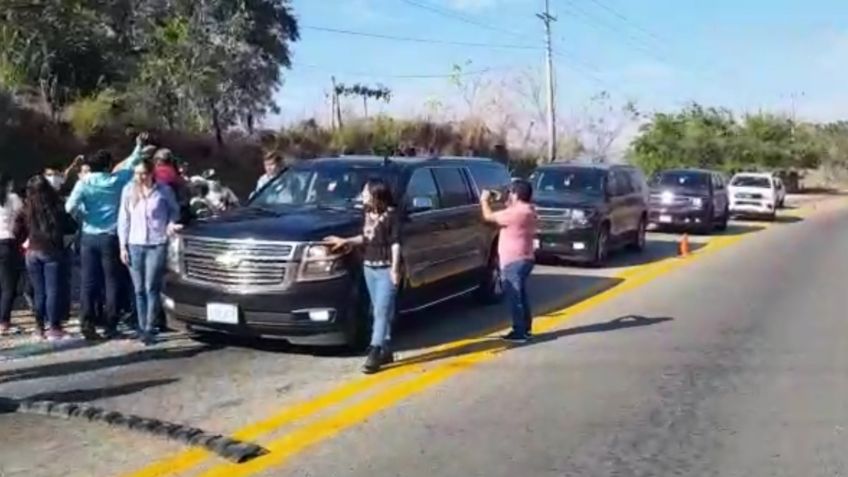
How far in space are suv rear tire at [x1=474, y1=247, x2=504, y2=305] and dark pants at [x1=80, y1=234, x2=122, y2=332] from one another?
4.36 meters

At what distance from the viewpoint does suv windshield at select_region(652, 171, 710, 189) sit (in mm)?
28656

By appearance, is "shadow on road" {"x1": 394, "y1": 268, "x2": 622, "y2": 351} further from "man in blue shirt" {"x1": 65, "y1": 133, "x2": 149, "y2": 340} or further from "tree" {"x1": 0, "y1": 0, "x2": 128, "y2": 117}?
"tree" {"x1": 0, "y1": 0, "x2": 128, "y2": 117}

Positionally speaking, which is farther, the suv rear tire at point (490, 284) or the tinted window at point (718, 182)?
the tinted window at point (718, 182)

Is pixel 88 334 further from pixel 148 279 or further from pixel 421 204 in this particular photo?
pixel 421 204

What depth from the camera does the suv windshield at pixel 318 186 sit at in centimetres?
1083

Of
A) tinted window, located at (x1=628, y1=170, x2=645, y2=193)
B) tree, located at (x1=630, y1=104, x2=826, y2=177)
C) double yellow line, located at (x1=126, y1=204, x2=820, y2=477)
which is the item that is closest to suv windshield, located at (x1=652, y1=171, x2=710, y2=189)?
tinted window, located at (x1=628, y1=170, x2=645, y2=193)

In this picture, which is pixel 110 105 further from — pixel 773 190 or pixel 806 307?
pixel 773 190

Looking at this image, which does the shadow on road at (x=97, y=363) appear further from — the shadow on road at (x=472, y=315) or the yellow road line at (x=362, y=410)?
the yellow road line at (x=362, y=410)

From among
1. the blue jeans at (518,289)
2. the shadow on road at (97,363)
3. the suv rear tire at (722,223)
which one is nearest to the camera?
the shadow on road at (97,363)

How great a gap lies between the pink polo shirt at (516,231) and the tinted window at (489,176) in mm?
2396

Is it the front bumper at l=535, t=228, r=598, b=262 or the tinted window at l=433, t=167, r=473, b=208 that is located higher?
the tinted window at l=433, t=167, r=473, b=208

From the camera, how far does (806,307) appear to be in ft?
45.0

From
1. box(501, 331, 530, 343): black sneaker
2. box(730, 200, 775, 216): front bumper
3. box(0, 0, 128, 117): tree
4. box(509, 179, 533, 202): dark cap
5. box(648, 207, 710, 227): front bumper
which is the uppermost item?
box(0, 0, 128, 117): tree

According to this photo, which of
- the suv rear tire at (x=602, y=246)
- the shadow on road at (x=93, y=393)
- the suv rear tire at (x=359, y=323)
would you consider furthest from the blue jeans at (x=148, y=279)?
the suv rear tire at (x=602, y=246)
